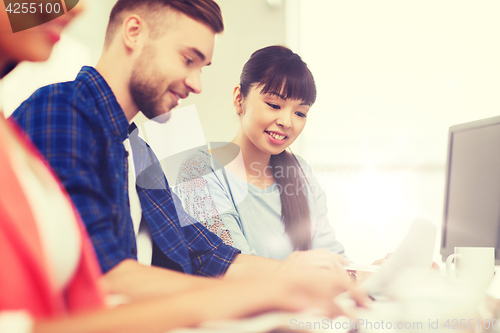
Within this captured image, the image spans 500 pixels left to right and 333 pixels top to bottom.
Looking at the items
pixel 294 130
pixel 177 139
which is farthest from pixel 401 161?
pixel 177 139

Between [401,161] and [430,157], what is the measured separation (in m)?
0.10

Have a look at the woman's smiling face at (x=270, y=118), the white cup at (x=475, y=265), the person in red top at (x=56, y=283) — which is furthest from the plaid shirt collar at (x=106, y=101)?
the white cup at (x=475, y=265)

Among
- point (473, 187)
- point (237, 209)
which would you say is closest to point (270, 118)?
point (237, 209)

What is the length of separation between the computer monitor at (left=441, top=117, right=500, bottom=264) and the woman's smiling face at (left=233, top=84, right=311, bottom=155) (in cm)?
41

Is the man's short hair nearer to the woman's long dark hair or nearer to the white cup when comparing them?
the woman's long dark hair

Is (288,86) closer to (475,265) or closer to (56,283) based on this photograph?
(475,265)

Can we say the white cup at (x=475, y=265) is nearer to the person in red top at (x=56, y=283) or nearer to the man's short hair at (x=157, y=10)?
the person in red top at (x=56, y=283)

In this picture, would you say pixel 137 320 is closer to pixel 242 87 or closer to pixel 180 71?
Result: pixel 180 71

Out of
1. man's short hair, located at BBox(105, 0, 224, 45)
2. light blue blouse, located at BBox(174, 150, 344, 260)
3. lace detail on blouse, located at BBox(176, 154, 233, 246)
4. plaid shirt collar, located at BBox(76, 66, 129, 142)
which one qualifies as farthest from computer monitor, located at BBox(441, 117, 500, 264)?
plaid shirt collar, located at BBox(76, 66, 129, 142)

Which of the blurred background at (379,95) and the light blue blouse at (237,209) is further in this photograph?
the blurred background at (379,95)

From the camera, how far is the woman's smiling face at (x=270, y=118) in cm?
89

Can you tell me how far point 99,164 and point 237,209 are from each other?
1.65 feet

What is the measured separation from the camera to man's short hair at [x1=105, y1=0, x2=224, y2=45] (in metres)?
0.48

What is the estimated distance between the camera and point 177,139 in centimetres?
118
